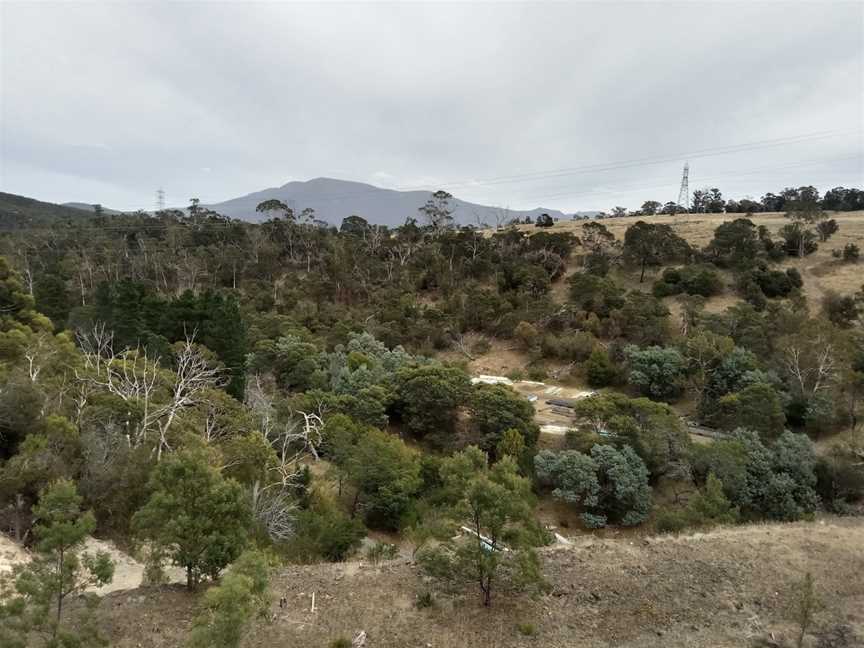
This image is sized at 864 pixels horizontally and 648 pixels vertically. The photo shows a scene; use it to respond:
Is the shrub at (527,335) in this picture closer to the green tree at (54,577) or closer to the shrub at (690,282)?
the shrub at (690,282)

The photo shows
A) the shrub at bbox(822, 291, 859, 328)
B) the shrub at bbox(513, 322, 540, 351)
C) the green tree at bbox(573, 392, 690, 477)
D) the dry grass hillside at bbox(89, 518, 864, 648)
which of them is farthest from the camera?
the shrub at bbox(513, 322, 540, 351)

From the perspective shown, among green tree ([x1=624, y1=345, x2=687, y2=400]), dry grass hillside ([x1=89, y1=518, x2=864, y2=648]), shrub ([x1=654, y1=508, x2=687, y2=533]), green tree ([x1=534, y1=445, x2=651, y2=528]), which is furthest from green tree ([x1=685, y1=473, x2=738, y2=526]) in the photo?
green tree ([x1=624, y1=345, x2=687, y2=400])

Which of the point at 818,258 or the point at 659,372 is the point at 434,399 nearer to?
the point at 659,372

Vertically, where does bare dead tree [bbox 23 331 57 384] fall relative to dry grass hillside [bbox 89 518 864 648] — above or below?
above

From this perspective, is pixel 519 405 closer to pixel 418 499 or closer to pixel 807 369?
pixel 418 499

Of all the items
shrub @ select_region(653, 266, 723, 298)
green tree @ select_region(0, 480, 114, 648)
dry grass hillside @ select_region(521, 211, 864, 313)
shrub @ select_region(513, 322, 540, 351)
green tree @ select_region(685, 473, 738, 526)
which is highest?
dry grass hillside @ select_region(521, 211, 864, 313)

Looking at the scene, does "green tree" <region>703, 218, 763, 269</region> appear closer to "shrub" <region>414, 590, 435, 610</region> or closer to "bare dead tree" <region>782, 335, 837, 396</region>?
"bare dead tree" <region>782, 335, 837, 396</region>

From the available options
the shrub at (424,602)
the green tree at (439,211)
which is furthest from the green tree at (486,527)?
the green tree at (439,211)

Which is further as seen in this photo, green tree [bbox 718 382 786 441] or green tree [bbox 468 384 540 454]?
green tree [bbox 468 384 540 454]

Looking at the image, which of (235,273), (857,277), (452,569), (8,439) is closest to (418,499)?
(452,569)

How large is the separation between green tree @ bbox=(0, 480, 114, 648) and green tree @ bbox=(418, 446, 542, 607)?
4851mm

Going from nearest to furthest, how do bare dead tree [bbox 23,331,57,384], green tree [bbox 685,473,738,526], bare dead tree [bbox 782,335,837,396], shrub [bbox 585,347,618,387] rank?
green tree [bbox 685,473,738,526] < bare dead tree [bbox 23,331,57,384] < bare dead tree [bbox 782,335,837,396] < shrub [bbox 585,347,618,387]

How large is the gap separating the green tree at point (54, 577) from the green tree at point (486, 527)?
4.85 meters

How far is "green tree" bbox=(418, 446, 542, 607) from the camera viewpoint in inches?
312
